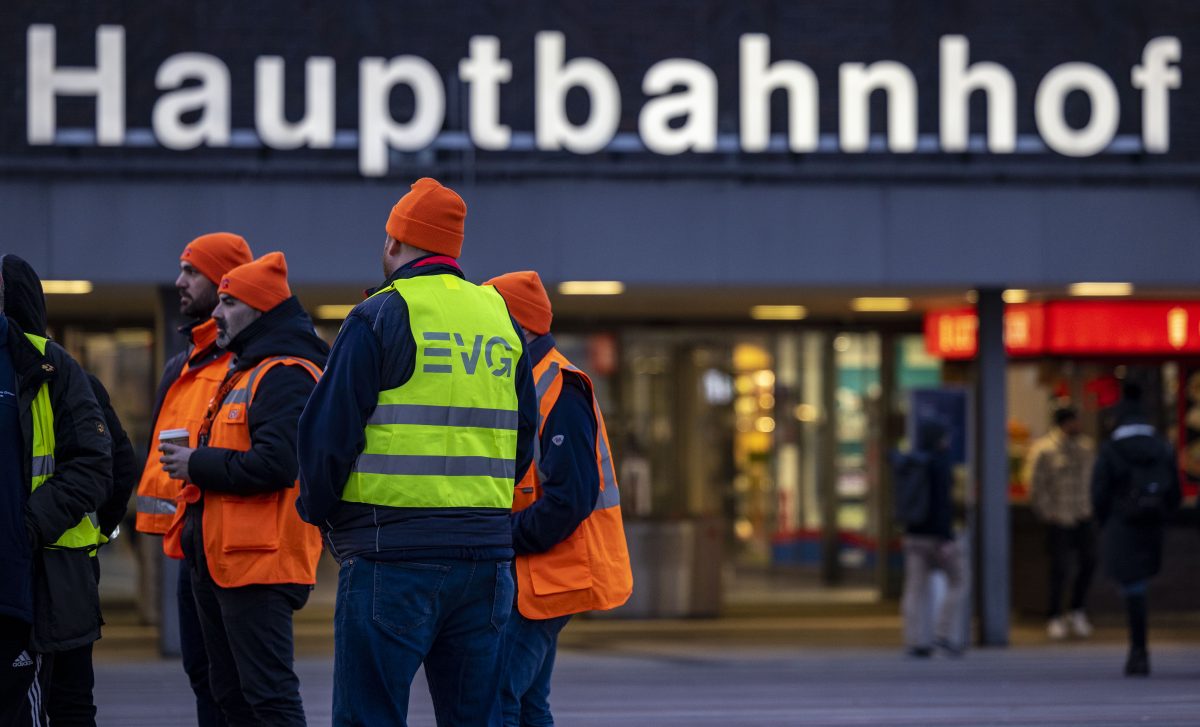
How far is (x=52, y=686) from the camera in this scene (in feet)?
19.7

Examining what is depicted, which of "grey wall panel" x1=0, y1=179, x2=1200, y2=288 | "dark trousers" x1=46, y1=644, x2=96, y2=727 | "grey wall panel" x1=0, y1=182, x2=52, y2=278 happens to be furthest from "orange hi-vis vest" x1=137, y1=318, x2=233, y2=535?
"grey wall panel" x1=0, y1=182, x2=52, y2=278

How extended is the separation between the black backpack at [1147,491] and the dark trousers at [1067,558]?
288 centimetres

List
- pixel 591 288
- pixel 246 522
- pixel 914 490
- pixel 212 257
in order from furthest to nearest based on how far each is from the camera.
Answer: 1. pixel 591 288
2. pixel 914 490
3. pixel 212 257
4. pixel 246 522

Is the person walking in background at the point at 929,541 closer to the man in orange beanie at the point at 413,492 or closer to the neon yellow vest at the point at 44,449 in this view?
the neon yellow vest at the point at 44,449

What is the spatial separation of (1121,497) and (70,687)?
25.5 ft

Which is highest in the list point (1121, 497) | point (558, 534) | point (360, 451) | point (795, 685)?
point (360, 451)

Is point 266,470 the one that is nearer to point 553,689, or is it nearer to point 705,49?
point 553,689

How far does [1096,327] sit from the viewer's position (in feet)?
49.0

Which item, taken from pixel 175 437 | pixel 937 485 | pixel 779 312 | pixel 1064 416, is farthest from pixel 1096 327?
pixel 175 437

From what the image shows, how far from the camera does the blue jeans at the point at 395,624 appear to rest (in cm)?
454

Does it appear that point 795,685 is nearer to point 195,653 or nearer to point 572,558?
point 572,558

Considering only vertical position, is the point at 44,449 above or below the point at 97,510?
above

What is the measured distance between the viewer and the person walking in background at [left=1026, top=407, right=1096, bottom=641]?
47.6 feet

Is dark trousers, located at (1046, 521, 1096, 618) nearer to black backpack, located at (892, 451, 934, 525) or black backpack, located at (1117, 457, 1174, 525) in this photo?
black backpack, located at (892, 451, 934, 525)
